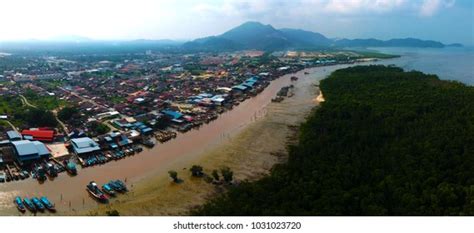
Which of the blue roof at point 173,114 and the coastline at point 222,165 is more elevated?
the blue roof at point 173,114

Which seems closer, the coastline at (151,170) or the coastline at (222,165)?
the coastline at (222,165)

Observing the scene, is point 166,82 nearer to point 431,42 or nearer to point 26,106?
point 26,106

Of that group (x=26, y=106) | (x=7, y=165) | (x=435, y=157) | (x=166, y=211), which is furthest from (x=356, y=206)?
(x=26, y=106)

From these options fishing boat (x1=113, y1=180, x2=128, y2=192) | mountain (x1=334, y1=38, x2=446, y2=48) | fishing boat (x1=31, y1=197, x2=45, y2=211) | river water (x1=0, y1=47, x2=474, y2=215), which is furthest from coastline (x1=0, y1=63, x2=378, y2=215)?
mountain (x1=334, y1=38, x2=446, y2=48)

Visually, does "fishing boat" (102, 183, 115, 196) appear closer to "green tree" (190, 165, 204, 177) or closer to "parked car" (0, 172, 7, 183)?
"green tree" (190, 165, 204, 177)

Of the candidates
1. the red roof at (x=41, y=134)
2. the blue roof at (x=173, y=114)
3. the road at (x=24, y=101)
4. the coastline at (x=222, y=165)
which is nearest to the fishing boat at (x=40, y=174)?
the coastline at (x=222, y=165)

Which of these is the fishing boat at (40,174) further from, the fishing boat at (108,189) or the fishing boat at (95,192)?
the fishing boat at (108,189)
